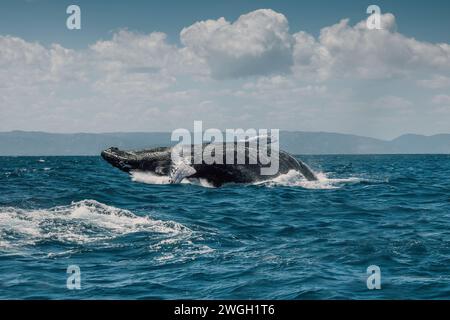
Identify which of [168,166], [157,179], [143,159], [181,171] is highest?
[143,159]

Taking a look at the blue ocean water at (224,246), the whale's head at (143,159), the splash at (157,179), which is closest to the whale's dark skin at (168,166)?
the whale's head at (143,159)

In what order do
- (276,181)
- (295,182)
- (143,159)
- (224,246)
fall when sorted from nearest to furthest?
1. (224,246)
2. (143,159)
3. (276,181)
4. (295,182)

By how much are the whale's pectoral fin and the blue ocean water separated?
2.23 m

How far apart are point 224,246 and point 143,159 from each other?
39.9ft

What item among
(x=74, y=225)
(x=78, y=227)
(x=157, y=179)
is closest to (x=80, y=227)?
(x=78, y=227)

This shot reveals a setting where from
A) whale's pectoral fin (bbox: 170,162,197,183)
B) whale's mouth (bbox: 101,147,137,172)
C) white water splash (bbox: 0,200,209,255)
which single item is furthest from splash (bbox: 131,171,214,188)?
white water splash (bbox: 0,200,209,255)

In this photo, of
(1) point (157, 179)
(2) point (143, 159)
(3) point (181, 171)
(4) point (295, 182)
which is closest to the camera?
(3) point (181, 171)

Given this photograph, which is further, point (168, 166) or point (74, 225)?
point (168, 166)

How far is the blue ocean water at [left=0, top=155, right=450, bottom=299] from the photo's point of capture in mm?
9391

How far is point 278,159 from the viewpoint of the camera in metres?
25.2

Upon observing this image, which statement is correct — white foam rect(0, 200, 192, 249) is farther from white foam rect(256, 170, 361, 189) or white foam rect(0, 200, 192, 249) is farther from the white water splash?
white foam rect(256, 170, 361, 189)

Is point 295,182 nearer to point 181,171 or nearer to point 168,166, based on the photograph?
point 181,171

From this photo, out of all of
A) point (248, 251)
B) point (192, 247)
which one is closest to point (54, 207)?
point (192, 247)

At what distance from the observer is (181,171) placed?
2378cm
